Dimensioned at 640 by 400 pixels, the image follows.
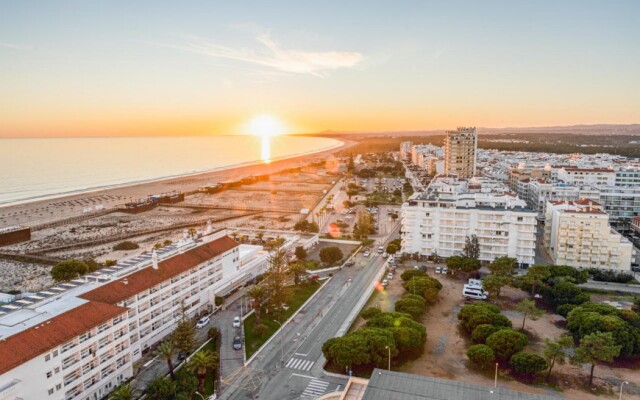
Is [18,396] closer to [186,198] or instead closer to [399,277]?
[399,277]

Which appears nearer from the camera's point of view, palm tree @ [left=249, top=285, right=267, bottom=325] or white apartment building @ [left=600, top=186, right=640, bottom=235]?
palm tree @ [left=249, top=285, right=267, bottom=325]

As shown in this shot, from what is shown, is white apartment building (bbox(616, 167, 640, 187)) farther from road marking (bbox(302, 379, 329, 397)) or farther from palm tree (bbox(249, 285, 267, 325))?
road marking (bbox(302, 379, 329, 397))

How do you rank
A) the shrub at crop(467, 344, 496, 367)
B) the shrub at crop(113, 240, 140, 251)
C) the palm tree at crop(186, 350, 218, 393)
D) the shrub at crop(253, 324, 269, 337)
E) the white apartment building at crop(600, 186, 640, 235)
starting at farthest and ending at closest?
the white apartment building at crop(600, 186, 640, 235) < the shrub at crop(113, 240, 140, 251) < the shrub at crop(253, 324, 269, 337) < the shrub at crop(467, 344, 496, 367) < the palm tree at crop(186, 350, 218, 393)

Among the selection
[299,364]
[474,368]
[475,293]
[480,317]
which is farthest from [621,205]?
[299,364]

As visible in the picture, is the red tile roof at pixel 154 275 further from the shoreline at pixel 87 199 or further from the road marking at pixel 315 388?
the shoreline at pixel 87 199

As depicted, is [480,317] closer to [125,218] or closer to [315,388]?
[315,388]

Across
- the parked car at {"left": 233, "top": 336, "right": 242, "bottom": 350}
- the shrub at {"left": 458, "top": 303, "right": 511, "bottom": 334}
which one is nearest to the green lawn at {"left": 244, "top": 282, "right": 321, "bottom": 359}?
the parked car at {"left": 233, "top": 336, "right": 242, "bottom": 350}

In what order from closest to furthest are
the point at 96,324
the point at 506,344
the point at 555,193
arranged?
Result: the point at 96,324 < the point at 506,344 < the point at 555,193

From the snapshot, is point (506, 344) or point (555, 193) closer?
point (506, 344)
